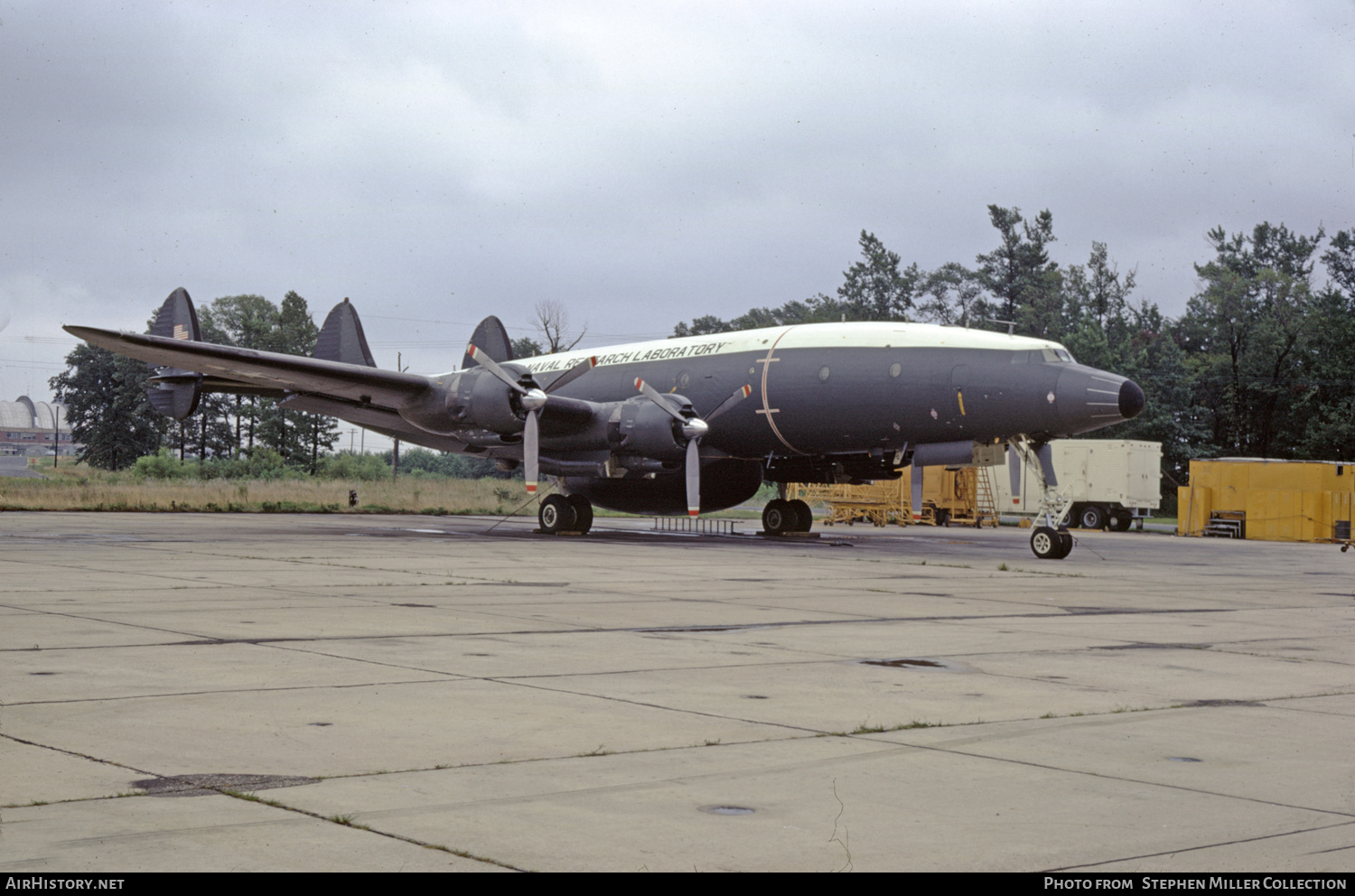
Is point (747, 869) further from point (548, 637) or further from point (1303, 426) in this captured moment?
point (1303, 426)

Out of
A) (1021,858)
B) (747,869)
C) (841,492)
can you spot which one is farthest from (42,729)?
(841,492)

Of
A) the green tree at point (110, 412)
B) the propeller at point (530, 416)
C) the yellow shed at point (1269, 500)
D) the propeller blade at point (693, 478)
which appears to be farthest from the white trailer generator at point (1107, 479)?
the green tree at point (110, 412)

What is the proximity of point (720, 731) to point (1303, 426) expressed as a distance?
71.6 m

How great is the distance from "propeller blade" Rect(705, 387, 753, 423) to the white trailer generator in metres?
19.0

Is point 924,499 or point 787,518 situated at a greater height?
point 924,499

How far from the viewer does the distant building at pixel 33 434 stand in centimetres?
9144

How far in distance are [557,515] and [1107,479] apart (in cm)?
2314

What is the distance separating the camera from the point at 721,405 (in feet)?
90.0

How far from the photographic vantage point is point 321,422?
8931 cm

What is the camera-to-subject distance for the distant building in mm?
91438

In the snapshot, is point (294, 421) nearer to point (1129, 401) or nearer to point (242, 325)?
point (242, 325)

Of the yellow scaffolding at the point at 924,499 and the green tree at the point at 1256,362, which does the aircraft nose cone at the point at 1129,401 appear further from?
the green tree at the point at 1256,362
